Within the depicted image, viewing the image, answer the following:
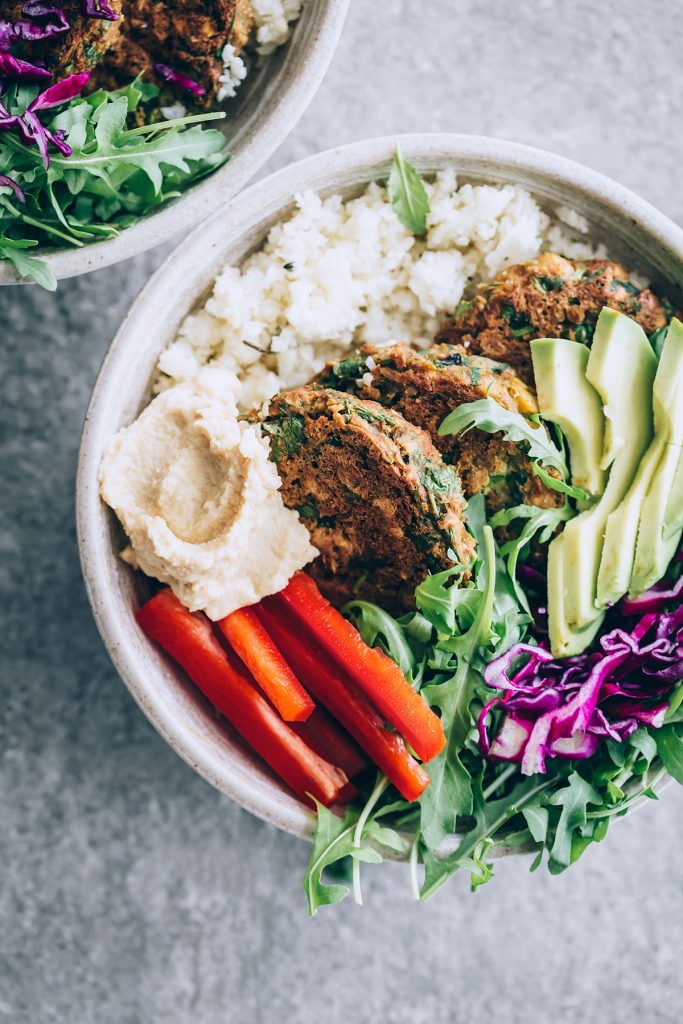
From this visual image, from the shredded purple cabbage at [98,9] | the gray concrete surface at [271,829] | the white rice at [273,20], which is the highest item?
the white rice at [273,20]

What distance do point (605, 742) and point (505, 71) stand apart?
2.03 m

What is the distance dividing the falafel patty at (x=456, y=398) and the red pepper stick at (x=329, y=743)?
71 centimetres

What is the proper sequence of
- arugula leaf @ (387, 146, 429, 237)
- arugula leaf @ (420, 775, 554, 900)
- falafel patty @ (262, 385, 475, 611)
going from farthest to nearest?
arugula leaf @ (387, 146, 429, 237) < arugula leaf @ (420, 775, 554, 900) < falafel patty @ (262, 385, 475, 611)

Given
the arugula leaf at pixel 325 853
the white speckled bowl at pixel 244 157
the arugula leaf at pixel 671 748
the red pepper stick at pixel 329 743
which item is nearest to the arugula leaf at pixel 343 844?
the arugula leaf at pixel 325 853

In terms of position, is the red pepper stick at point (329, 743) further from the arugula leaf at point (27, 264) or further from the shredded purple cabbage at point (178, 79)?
the shredded purple cabbage at point (178, 79)

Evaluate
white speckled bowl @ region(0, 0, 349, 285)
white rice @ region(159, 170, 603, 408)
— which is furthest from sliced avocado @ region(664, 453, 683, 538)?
white speckled bowl @ region(0, 0, 349, 285)

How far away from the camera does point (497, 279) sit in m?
2.36

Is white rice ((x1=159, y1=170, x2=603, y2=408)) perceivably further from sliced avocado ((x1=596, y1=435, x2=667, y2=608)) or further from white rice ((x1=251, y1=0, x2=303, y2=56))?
sliced avocado ((x1=596, y1=435, x2=667, y2=608))

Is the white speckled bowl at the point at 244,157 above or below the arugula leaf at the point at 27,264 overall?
above

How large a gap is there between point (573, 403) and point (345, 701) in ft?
3.05

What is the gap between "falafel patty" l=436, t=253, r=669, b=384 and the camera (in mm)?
2287

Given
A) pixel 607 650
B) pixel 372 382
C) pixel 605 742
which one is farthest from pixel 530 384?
pixel 605 742

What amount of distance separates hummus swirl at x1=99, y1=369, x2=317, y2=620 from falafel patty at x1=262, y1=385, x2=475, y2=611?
0.06 meters

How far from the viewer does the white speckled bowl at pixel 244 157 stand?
2121mm
